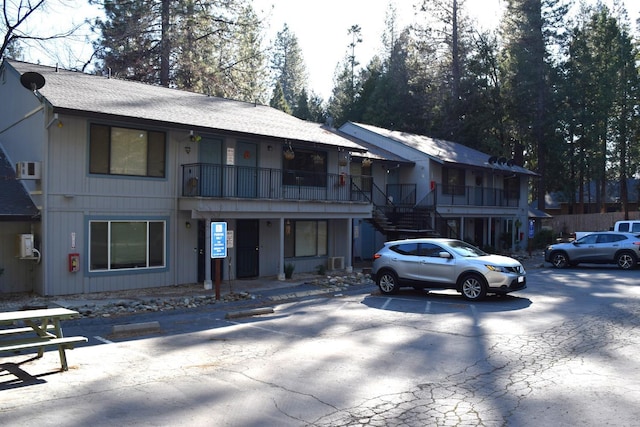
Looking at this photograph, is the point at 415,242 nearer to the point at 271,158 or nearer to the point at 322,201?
the point at 322,201

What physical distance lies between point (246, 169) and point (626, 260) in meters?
15.8

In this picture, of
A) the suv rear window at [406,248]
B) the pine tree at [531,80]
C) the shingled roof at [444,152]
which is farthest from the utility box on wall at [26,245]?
the pine tree at [531,80]

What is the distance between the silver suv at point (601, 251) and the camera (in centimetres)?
2294

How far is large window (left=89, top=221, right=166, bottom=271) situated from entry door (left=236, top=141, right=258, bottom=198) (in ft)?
9.76

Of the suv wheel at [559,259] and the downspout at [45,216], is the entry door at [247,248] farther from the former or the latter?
the suv wheel at [559,259]

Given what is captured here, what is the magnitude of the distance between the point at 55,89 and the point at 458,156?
73.8 feet

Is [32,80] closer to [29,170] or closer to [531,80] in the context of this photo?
[29,170]

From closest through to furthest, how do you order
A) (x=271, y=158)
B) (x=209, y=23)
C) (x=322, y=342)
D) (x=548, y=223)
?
1. (x=322, y=342)
2. (x=271, y=158)
3. (x=209, y=23)
4. (x=548, y=223)

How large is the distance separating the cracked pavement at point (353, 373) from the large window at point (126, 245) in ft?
13.3

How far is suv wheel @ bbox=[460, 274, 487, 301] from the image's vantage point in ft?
47.5

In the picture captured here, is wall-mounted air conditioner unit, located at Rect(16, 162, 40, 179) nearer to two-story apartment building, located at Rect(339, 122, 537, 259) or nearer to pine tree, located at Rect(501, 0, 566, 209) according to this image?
two-story apartment building, located at Rect(339, 122, 537, 259)

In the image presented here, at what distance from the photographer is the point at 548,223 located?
48.3 meters

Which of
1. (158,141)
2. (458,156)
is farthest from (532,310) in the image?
(458,156)

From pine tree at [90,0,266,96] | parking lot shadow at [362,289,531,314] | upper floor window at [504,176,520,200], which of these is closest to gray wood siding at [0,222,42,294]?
parking lot shadow at [362,289,531,314]
